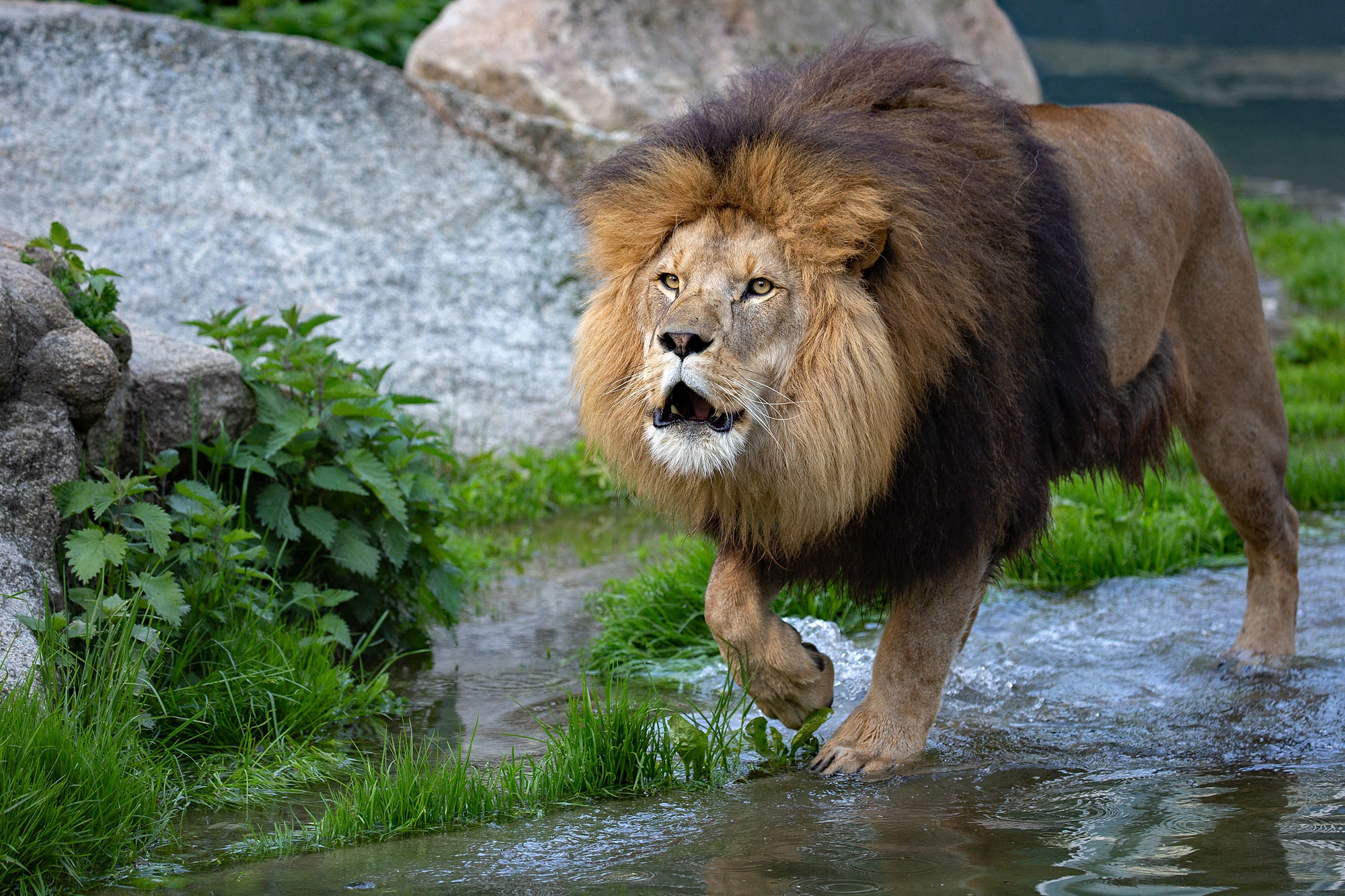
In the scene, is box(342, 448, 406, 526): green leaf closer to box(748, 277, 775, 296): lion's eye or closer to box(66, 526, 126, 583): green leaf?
box(66, 526, 126, 583): green leaf

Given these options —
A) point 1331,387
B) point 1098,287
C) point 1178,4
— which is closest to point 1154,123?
point 1098,287

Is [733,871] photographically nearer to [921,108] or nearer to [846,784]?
[846,784]

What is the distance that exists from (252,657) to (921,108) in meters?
2.21

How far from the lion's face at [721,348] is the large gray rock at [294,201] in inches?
141

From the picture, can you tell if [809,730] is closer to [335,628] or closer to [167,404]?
[335,628]

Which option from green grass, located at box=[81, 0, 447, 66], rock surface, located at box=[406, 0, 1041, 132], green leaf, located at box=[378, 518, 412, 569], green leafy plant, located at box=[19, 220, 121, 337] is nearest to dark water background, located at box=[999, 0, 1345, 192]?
rock surface, located at box=[406, 0, 1041, 132]

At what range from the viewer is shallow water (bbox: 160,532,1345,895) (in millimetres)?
2635

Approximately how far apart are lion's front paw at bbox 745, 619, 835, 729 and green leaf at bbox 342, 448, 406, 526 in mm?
1231

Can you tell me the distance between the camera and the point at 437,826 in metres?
3.01

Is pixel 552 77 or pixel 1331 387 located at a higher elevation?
pixel 552 77

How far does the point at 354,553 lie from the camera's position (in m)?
4.09

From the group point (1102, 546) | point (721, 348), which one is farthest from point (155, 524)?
point (1102, 546)

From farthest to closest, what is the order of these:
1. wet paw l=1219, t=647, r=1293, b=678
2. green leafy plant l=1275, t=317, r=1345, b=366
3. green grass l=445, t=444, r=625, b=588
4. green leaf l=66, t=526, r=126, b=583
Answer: green leafy plant l=1275, t=317, r=1345, b=366 < green grass l=445, t=444, r=625, b=588 < wet paw l=1219, t=647, r=1293, b=678 < green leaf l=66, t=526, r=126, b=583

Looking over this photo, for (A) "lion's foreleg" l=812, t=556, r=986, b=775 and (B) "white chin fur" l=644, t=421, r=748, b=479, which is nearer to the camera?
(B) "white chin fur" l=644, t=421, r=748, b=479
